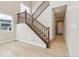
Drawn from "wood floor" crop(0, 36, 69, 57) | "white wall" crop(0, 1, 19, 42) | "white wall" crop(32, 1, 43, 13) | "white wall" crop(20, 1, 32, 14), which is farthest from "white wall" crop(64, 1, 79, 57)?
"white wall" crop(20, 1, 32, 14)

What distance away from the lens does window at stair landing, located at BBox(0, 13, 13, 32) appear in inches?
226

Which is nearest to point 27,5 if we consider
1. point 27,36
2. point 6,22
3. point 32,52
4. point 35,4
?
point 35,4

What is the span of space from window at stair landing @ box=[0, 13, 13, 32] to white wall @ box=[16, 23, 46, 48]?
66cm

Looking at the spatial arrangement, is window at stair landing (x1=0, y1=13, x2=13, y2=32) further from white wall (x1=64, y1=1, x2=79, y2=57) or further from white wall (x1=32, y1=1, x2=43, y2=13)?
white wall (x1=64, y1=1, x2=79, y2=57)

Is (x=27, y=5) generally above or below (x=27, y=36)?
above

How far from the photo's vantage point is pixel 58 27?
1480 cm

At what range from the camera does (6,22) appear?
620cm

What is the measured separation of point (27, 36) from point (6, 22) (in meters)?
1.86

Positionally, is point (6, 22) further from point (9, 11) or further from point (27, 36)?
point (27, 36)

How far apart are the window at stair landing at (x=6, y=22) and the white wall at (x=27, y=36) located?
66 cm

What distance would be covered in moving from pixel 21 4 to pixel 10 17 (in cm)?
189

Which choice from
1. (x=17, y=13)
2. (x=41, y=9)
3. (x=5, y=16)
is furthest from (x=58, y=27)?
(x=5, y=16)

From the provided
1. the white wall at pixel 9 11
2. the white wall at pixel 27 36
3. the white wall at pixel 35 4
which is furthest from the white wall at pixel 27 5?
the white wall at pixel 27 36

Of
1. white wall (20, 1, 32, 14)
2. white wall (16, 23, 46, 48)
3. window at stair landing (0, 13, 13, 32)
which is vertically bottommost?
white wall (16, 23, 46, 48)
